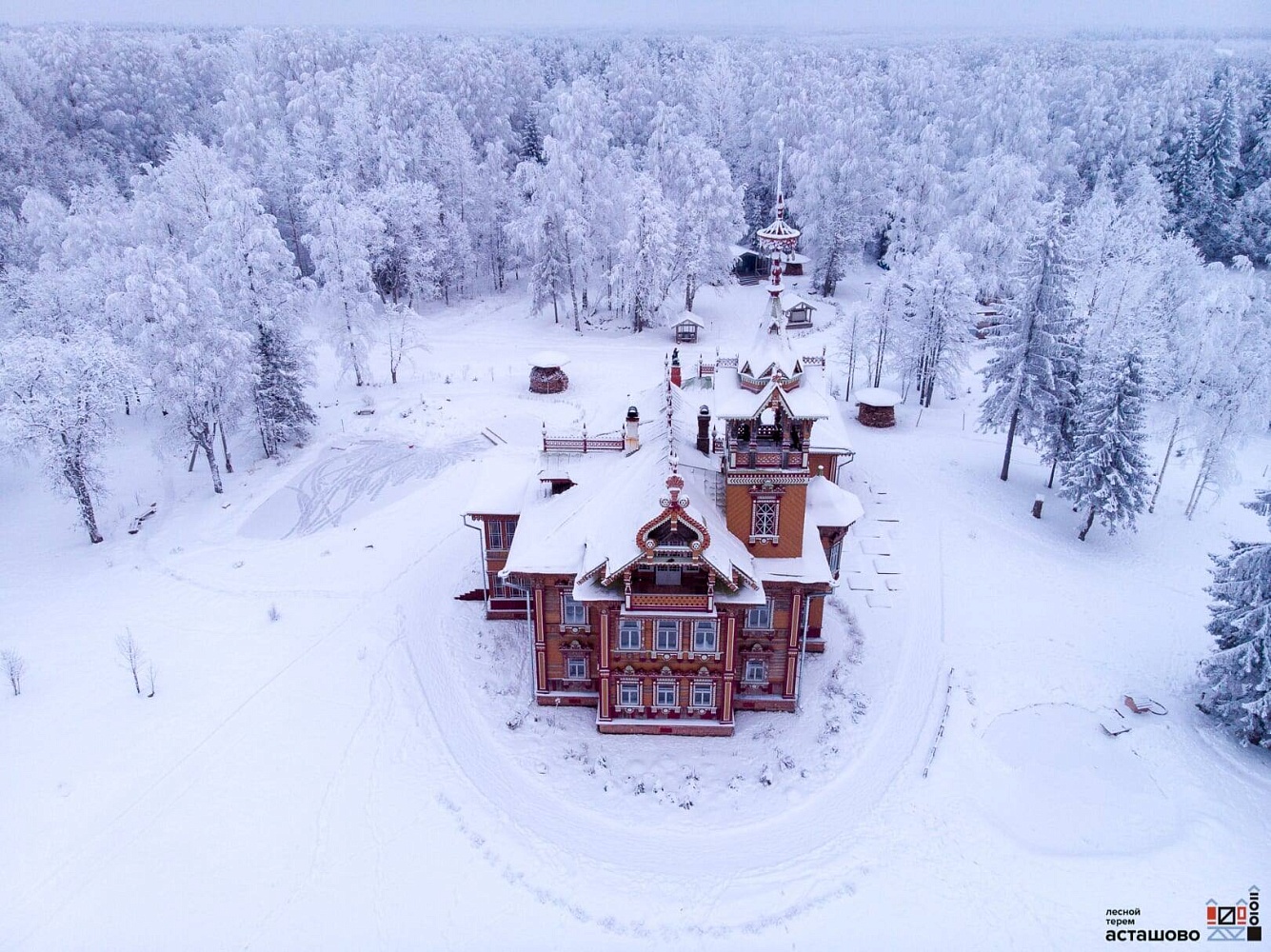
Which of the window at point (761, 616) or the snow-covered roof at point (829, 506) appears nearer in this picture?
the window at point (761, 616)

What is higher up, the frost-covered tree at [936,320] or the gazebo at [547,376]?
the frost-covered tree at [936,320]

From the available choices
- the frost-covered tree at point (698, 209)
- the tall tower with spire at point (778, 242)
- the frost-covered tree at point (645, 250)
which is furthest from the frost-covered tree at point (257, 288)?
the frost-covered tree at point (698, 209)

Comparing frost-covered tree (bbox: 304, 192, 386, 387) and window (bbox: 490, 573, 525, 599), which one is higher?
frost-covered tree (bbox: 304, 192, 386, 387)

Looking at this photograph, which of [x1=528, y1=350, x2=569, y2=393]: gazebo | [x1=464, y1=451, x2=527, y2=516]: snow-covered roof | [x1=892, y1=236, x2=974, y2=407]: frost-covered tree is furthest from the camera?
[x1=528, y1=350, x2=569, y2=393]: gazebo

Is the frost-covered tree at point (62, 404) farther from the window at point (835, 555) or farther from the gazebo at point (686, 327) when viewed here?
the gazebo at point (686, 327)

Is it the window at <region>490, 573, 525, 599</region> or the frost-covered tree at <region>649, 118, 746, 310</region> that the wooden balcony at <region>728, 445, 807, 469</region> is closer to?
the window at <region>490, 573, 525, 599</region>

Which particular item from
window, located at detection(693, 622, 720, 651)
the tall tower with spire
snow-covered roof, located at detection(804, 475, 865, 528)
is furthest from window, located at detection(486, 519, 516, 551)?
the tall tower with spire

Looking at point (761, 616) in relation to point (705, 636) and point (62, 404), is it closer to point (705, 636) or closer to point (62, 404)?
point (705, 636)

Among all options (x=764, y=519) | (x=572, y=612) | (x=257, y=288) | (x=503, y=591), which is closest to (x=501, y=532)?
(x=503, y=591)
